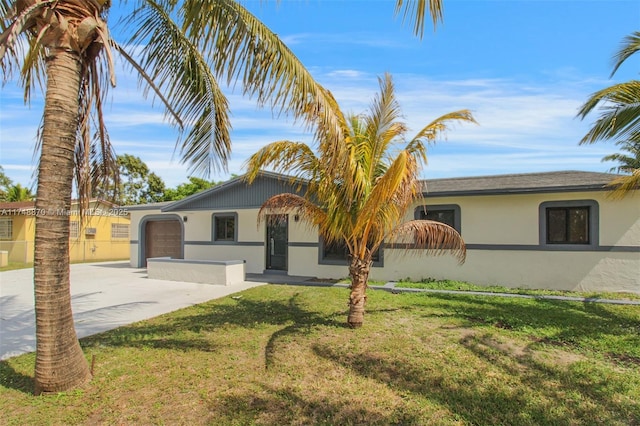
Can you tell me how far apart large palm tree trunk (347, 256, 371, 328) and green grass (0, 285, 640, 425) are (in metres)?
0.22

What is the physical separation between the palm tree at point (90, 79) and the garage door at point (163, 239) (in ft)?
39.0

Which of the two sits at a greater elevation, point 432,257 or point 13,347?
point 432,257

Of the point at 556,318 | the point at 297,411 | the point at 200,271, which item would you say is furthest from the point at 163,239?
the point at 556,318

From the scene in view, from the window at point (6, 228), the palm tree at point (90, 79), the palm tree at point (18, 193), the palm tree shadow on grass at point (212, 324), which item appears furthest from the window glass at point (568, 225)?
the palm tree at point (18, 193)

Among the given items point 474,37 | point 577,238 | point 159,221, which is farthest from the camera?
point 159,221

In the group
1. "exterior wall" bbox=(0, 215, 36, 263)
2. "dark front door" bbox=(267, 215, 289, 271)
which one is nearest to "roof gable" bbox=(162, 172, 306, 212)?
"dark front door" bbox=(267, 215, 289, 271)

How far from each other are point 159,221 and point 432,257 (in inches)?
498

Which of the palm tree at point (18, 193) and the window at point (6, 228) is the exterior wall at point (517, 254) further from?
the palm tree at point (18, 193)

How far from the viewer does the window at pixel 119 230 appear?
24109 mm

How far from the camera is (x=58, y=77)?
152 inches

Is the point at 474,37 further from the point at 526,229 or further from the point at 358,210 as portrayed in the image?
the point at 526,229

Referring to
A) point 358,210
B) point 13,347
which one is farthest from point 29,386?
point 358,210

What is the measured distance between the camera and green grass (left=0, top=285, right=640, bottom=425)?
3617mm

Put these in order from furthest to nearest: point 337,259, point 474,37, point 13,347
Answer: point 337,259, point 474,37, point 13,347
